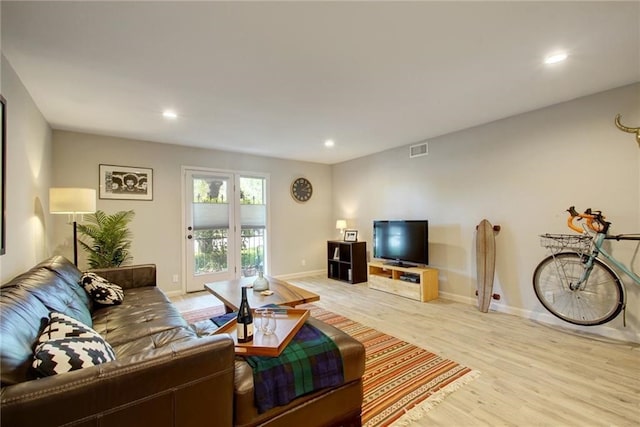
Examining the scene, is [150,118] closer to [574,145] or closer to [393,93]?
[393,93]

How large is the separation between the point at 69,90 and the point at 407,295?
4.43 m

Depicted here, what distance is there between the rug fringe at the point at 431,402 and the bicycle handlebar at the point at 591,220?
1.83 m

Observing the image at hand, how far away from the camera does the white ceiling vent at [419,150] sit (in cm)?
440

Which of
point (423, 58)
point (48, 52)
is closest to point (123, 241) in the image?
point (48, 52)

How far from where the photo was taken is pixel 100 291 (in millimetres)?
2506

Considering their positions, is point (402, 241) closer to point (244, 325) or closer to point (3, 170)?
point (244, 325)

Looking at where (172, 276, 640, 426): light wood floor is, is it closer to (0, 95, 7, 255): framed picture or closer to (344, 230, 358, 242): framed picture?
(344, 230, 358, 242): framed picture

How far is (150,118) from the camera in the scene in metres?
3.33

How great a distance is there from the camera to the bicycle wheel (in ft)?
8.86

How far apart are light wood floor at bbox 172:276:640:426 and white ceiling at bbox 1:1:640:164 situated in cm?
233

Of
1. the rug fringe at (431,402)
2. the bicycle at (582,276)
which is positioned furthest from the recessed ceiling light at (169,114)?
the bicycle at (582,276)

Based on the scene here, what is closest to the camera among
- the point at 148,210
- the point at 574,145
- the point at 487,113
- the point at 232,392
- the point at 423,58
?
the point at 232,392

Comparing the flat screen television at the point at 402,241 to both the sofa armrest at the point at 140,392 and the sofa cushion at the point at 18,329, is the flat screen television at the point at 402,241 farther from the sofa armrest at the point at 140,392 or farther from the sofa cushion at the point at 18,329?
the sofa cushion at the point at 18,329

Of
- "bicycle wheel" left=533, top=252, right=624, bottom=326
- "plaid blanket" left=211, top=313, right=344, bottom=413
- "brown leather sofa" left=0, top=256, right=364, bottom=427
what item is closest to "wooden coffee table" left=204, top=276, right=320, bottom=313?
"brown leather sofa" left=0, top=256, right=364, bottom=427
